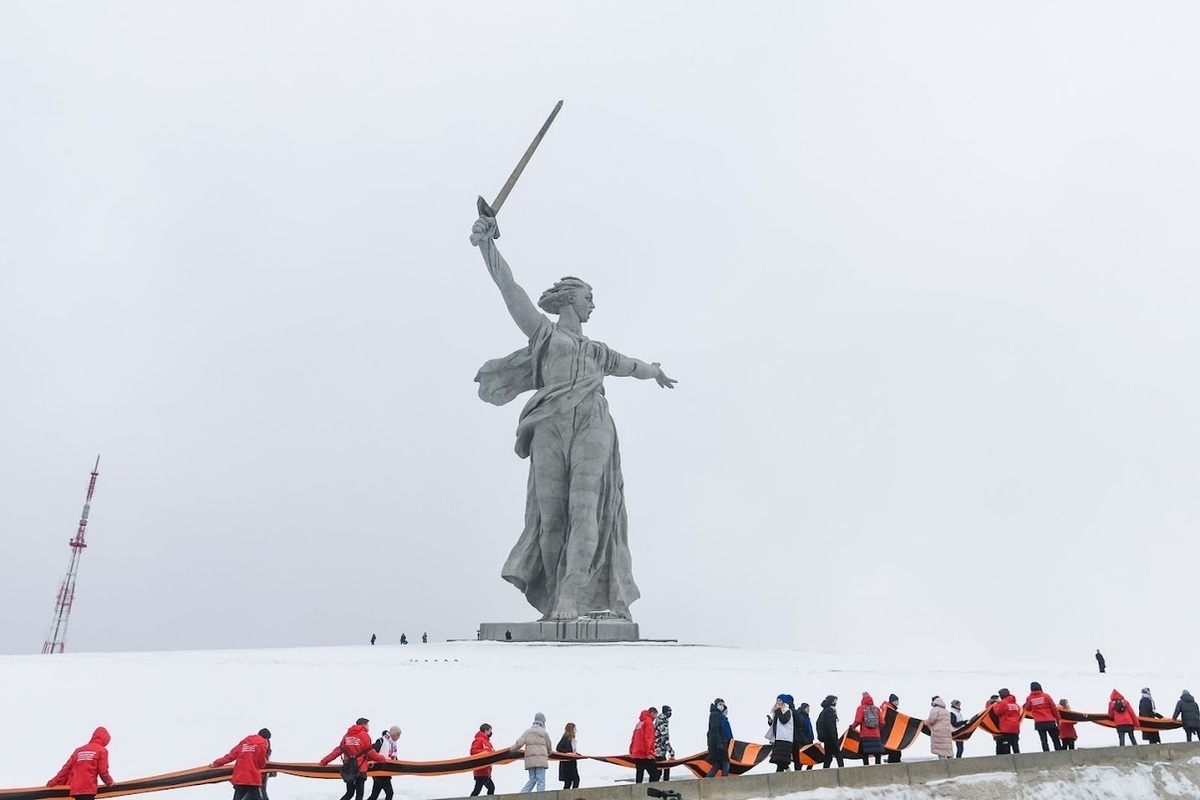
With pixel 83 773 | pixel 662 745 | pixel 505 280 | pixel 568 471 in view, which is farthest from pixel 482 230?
pixel 83 773

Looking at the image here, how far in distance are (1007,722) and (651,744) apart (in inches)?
169

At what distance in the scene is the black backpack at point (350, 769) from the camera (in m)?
8.05

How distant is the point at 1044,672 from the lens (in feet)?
56.2

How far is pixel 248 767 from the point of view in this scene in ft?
25.0

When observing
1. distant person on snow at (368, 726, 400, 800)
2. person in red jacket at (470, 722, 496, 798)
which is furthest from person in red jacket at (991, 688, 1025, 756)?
distant person on snow at (368, 726, 400, 800)

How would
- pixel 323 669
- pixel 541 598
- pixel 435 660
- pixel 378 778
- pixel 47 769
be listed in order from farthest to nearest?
pixel 541 598 → pixel 435 660 → pixel 323 669 → pixel 47 769 → pixel 378 778

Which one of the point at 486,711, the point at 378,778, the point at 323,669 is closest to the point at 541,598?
the point at 323,669

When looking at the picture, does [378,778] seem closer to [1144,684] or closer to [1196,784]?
[1196,784]

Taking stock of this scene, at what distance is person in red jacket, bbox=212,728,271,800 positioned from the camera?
24.9ft

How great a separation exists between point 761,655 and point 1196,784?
7522 millimetres

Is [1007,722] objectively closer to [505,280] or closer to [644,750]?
[644,750]

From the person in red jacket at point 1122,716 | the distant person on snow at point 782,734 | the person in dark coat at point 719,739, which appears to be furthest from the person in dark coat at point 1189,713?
the person in dark coat at point 719,739

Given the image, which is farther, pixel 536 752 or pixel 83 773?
pixel 536 752

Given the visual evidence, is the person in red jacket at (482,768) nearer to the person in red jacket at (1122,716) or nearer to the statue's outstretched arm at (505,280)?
the person in red jacket at (1122,716)
